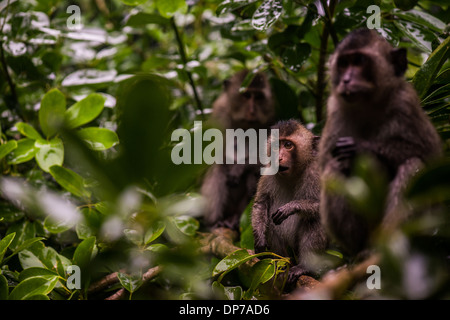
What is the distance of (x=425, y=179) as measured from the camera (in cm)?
109

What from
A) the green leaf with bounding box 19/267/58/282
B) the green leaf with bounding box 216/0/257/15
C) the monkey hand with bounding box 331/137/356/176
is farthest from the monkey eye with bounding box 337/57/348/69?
the green leaf with bounding box 19/267/58/282

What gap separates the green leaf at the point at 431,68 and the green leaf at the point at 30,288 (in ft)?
6.35

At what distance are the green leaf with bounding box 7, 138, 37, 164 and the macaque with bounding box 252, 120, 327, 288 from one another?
1.45 meters

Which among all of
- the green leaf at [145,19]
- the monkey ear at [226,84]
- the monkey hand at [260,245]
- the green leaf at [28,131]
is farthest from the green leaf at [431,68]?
the monkey ear at [226,84]

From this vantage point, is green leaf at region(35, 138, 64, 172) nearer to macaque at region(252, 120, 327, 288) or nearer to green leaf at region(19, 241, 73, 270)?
green leaf at region(19, 241, 73, 270)

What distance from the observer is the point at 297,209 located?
214 centimetres

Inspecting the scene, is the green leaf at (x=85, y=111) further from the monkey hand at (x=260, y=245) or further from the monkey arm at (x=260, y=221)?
the monkey hand at (x=260, y=245)

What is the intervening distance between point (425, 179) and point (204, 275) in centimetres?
145

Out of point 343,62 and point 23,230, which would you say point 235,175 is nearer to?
point 23,230

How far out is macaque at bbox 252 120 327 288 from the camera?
2188 millimetres

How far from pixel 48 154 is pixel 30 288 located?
1.04 meters

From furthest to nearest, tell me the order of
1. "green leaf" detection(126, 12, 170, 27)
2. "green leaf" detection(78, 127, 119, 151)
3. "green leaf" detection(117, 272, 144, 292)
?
"green leaf" detection(126, 12, 170, 27) → "green leaf" detection(78, 127, 119, 151) → "green leaf" detection(117, 272, 144, 292)

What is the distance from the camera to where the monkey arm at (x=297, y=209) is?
210 cm
